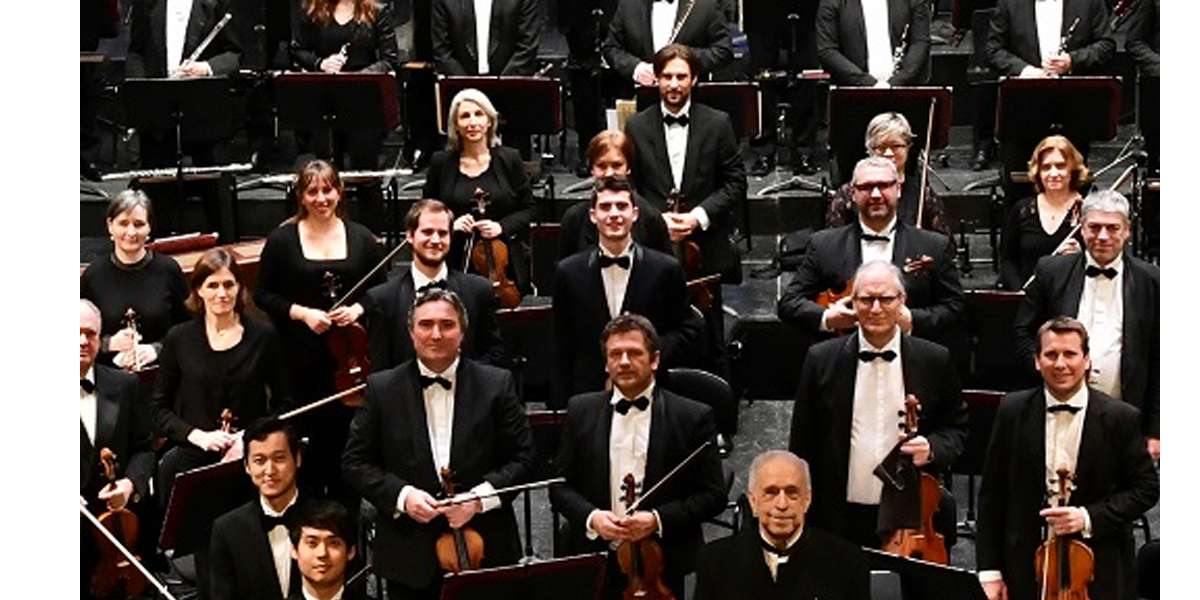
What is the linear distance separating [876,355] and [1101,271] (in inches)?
31.8

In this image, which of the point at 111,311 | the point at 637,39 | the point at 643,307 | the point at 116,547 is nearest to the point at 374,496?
the point at 116,547

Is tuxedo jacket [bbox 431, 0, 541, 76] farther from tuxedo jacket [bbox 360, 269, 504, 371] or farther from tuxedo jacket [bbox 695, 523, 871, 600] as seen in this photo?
tuxedo jacket [bbox 695, 523, 871, 600]

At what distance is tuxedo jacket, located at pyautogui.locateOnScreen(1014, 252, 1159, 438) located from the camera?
17.6 feet

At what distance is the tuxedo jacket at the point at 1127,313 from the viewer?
5352mm

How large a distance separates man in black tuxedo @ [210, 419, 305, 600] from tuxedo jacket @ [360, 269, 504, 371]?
668 mm

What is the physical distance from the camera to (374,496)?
491 cm

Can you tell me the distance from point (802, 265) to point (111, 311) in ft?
6.42

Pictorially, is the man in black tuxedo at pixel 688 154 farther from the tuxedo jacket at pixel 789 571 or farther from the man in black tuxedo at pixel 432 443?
the tuxedo jacket at pixel 789 571

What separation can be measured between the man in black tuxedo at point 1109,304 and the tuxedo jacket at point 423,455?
4.75 feet

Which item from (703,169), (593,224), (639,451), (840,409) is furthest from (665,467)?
(703,169)

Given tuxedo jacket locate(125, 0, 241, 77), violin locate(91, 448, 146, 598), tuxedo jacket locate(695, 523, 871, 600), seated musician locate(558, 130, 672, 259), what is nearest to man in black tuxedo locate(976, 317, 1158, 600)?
tuxedo jacket locate(695, 523, 871, 600)

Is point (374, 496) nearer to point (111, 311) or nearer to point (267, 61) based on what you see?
point (111, 311)

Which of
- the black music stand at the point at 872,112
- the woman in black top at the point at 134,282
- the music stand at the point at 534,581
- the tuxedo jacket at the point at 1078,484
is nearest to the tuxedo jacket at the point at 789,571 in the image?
the music stand at the point at 534,581

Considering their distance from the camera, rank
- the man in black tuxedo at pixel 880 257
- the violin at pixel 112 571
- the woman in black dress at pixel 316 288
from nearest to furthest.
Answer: the violin at pixel 112 571 < the man in black tuxedo at pixel 880 257 < the woman in black dress at pixel 316 288
